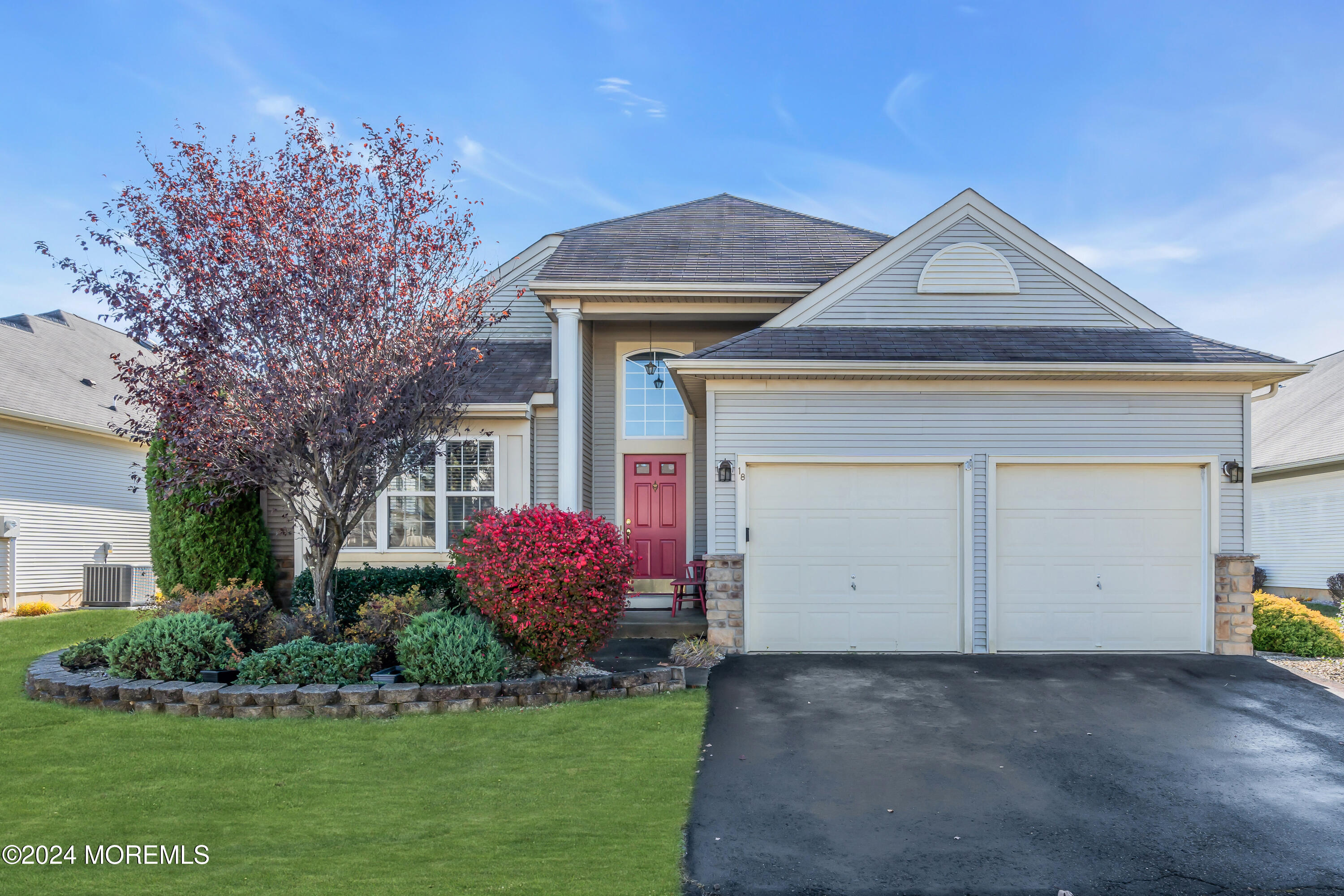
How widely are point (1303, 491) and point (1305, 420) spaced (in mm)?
2149

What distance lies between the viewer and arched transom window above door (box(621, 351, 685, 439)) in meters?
13.3

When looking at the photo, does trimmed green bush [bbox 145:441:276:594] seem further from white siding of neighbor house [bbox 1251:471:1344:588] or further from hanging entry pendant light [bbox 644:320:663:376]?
white siding of neighbor house [bbox 1251:471:1344:588]

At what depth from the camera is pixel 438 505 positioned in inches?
466

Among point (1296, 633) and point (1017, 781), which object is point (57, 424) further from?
point (1296, 633)

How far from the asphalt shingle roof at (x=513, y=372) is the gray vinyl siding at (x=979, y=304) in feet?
14.1

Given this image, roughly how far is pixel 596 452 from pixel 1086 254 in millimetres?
7570

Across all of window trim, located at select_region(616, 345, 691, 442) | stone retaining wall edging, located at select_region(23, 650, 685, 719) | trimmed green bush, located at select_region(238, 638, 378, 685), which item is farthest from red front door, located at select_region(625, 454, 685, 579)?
trimmed green bush, located at select_region(238, 638, 378, 685)

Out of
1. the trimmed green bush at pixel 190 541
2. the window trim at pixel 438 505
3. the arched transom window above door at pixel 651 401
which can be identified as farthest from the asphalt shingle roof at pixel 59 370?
the arched transom window above door at pixel 651 401

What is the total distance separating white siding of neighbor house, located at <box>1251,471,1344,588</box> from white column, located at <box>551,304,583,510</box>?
1381 cm

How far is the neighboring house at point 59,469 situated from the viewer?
14.7m

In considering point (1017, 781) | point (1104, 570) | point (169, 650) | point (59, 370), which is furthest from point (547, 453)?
point (59, 370)

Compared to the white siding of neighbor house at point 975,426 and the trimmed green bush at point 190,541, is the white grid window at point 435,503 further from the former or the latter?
the white siding of neighbor house at point 975,426

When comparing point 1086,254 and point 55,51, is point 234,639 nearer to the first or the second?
point 55,51

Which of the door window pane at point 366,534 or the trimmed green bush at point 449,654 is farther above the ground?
the door window pane at point 366,534
